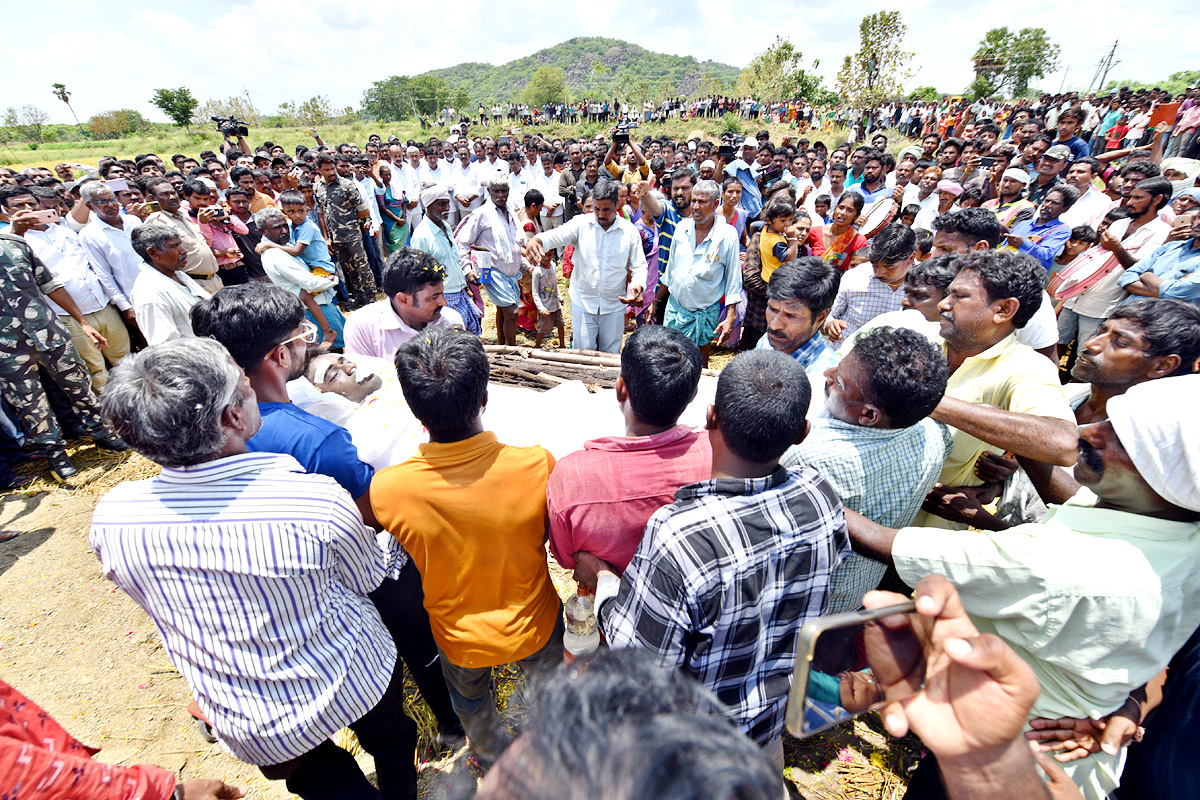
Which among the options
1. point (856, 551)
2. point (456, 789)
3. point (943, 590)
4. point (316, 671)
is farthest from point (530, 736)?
point (856, 551)

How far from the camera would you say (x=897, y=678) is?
3.38 feet

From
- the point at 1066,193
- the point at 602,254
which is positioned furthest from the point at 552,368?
the point at 1066,193

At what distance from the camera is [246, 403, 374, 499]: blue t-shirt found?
6.02 feet

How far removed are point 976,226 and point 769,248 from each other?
2021mm

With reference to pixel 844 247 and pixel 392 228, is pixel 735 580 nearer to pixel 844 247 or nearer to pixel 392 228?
pixel 844 247

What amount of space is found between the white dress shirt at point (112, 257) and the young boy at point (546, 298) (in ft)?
13.1

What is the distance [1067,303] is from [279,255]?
7.75 m

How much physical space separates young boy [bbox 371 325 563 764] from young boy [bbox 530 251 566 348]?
452cm

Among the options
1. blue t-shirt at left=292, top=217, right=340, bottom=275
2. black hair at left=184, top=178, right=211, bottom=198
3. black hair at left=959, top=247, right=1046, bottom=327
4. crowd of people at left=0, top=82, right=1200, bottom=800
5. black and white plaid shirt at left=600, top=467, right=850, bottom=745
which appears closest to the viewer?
crowd of people at left=0, top=82, right=1200, bottom=800

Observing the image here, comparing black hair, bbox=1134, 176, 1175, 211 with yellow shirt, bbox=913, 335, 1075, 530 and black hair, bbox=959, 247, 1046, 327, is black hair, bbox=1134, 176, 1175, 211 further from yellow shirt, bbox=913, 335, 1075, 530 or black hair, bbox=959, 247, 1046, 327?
yellow shirt, bbox=913, 335, 1075, 530

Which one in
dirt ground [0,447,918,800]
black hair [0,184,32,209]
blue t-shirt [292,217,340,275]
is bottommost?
dirt ground [0,447,918,800]

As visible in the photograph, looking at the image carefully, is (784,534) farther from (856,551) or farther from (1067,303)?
(1067,303)

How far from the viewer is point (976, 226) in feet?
12.0

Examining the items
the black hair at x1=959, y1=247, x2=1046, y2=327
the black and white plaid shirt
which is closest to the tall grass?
the black hair at x1=959, y1=247, x2=1046, y2=327
